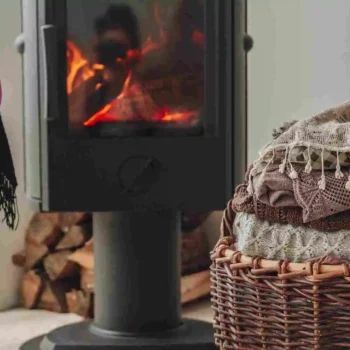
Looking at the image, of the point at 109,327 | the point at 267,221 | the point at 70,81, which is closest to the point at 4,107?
the point at 70,81

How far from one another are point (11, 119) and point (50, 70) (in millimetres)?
729

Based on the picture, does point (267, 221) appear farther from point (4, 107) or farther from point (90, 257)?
point (4, 107)

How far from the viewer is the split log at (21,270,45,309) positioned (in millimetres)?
2398

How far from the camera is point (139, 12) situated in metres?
1.77

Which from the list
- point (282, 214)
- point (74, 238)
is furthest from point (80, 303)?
point (282, 214)

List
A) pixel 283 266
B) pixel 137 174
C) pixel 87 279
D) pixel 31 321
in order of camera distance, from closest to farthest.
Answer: pixel 283 266
pixel 137 174
pixel 31 321
pixel 87 279

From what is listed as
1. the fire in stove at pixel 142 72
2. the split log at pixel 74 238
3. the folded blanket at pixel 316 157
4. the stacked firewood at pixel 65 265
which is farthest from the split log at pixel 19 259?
the folded blanket at pixel 316 157

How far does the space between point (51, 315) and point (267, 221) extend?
4.36 feet

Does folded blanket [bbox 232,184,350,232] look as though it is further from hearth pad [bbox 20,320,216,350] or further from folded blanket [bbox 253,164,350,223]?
hearth pad [bbox 20,320,216,350]

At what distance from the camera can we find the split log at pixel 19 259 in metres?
2.44

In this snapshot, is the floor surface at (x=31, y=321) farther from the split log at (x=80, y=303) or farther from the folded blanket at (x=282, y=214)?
the folded blanket at (x=282, y=214)

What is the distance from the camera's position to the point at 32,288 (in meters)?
2.40

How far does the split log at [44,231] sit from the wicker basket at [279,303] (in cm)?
131

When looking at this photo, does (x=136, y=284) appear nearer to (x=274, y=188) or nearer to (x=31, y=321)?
(x=31, y=321)
